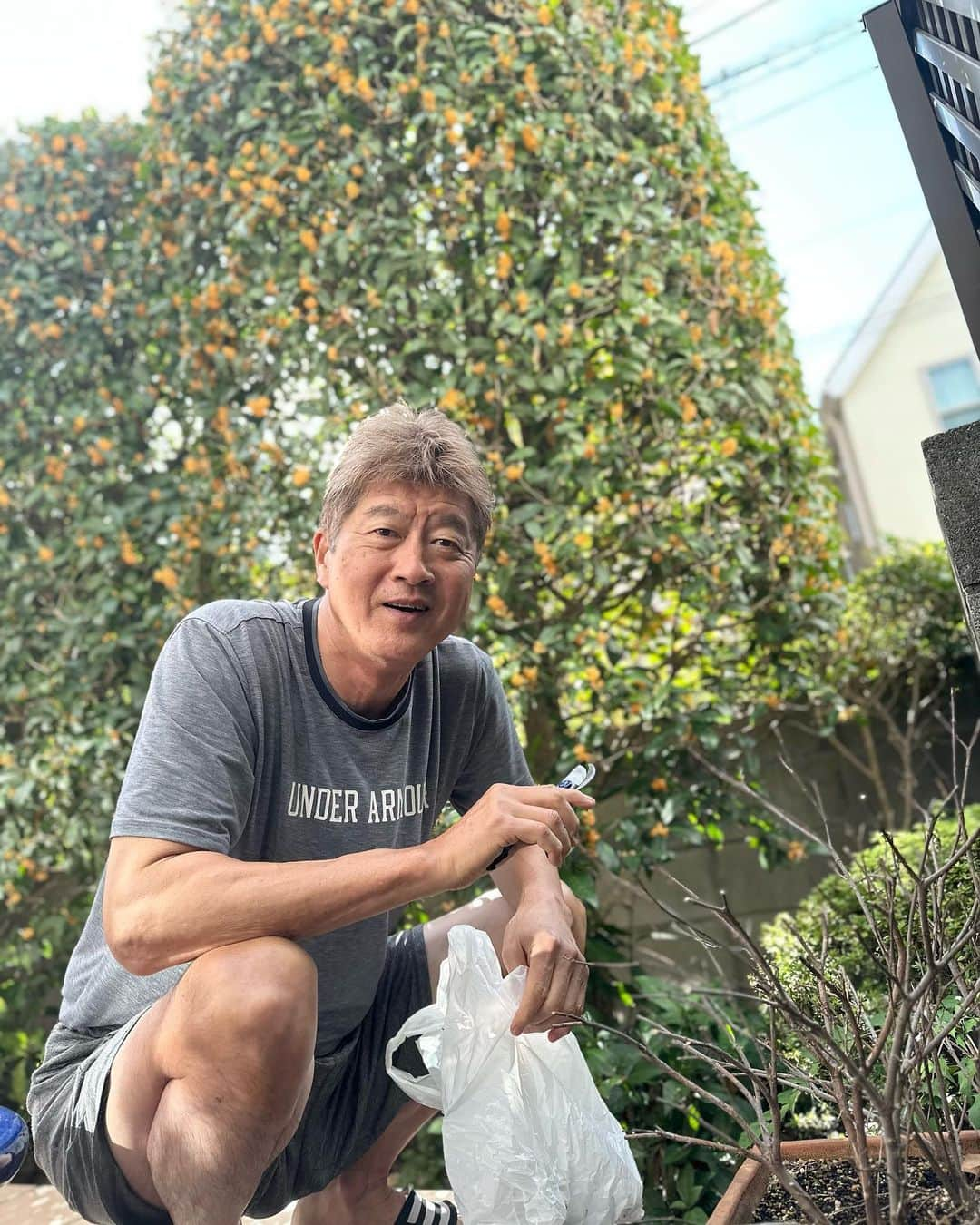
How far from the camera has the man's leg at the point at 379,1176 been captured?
200 cm

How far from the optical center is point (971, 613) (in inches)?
56.1

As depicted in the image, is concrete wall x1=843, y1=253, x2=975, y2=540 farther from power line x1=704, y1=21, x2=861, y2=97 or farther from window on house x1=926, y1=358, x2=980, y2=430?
power line x1=704, y1=21, x2=861, y2=97

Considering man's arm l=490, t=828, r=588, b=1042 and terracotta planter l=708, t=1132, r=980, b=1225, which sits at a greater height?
man's arm l=490, t=828, r=588, b=1042

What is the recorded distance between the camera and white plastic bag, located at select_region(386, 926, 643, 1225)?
1548mm

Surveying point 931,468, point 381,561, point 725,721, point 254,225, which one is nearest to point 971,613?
point 931,468

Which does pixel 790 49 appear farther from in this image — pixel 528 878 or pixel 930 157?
pixel 528 878

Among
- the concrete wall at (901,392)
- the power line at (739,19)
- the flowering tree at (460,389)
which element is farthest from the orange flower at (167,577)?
the concrete wall at (901,392)

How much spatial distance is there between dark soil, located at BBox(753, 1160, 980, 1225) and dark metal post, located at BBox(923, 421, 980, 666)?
661mm

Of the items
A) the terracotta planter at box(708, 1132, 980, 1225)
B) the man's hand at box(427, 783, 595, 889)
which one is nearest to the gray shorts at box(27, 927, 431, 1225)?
the man's hand at box(427, 783, 595, 889)

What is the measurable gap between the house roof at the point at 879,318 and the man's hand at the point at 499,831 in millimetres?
12830

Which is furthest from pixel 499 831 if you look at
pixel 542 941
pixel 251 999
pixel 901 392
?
pixel 901 392

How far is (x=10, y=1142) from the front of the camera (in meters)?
1.92

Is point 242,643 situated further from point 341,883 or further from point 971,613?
point 971,613

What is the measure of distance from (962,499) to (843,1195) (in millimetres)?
879
